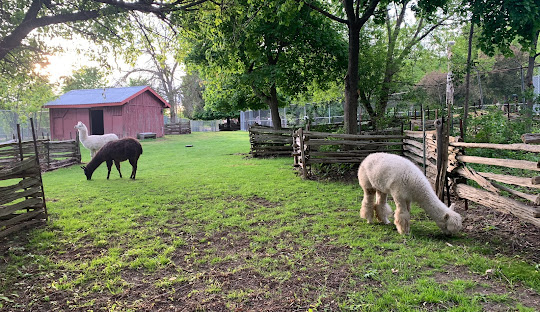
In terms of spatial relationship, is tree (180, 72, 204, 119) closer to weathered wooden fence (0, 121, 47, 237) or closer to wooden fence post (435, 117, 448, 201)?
weathered wooden fence (0, 121, 47, 237)

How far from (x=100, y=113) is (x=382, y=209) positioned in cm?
2965

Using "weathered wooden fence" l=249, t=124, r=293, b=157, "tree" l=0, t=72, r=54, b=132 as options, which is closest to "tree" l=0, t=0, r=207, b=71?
"tree" l=0, t=72, r=54, b=132

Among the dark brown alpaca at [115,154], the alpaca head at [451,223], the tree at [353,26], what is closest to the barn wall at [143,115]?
the dark brown alpaca at [115,154]

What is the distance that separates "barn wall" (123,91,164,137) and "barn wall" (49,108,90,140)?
327 cm

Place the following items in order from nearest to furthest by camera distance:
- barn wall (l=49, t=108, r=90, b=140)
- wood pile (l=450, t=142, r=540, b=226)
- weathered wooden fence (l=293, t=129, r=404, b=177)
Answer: wood pile (l=450, t=142, r=540, b=226)
weathered wooden fence (l=293, t=129, r=404, b=177)
barn wall (l=49, t=108, r=90, b=140)

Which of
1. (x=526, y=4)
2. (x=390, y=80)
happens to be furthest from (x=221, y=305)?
(x=390, y=80)

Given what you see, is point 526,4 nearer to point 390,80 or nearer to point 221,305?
point 390,80

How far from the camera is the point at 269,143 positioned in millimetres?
17000

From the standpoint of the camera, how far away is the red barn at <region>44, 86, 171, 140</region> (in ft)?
87.6

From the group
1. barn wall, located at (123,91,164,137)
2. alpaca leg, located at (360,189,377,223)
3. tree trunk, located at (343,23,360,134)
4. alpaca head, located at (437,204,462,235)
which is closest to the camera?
alpaca head, located at (437,204,462,235)

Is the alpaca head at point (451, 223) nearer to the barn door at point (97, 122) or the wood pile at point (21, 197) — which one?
the wood pile at point (21, 197)

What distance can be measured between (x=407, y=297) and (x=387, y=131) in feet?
35.8

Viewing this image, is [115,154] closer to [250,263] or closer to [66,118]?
[250,263]

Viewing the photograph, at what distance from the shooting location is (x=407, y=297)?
→ 3467 millimetres
